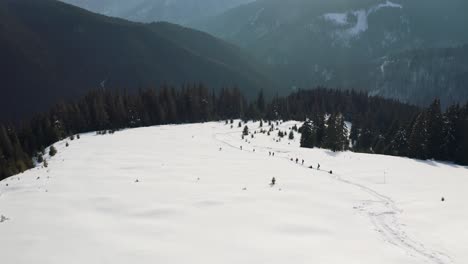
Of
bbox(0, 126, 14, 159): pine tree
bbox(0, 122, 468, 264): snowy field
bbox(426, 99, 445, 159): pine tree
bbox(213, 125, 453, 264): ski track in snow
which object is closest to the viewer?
bbox(0, 122, 468, 264): snowy field

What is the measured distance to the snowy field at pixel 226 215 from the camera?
13211 mm

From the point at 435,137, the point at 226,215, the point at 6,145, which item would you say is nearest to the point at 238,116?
the point at 6,145

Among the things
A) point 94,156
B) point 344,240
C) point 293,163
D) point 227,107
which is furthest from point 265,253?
point 227,107

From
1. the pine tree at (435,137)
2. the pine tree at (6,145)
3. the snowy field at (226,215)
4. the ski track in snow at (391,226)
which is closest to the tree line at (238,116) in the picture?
the pine tree at (435,137)

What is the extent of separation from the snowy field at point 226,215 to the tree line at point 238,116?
56.7ft

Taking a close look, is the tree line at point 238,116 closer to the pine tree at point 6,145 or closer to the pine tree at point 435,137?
the pine tree at point 435,137

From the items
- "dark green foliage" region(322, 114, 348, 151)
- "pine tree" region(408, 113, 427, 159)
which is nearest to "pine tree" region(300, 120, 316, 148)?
"dark green foliage" region(322, 114, 348, 151)

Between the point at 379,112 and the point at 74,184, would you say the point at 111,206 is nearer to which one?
the point at 74,184

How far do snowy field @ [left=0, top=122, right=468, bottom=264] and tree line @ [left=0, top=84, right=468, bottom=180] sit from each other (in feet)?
56.7

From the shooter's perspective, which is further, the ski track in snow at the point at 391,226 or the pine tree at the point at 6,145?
the pine tree at the point at 6,145

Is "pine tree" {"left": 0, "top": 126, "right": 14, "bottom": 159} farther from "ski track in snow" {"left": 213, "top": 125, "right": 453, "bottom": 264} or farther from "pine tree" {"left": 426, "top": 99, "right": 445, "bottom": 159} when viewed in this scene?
"pine tree" {"left": 426, "top": 99, "right": 445, "bottom": 159}

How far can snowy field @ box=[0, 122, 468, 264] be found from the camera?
43.3 ft

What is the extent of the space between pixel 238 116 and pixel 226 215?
103 meters

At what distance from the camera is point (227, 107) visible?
11975 centimetres
